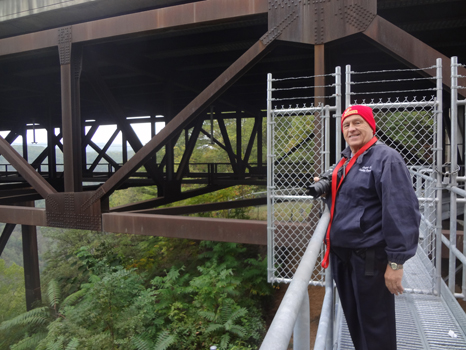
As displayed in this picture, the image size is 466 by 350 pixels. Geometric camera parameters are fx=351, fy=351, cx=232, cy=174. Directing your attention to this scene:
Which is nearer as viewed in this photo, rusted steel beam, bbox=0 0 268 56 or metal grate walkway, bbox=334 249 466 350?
metal grate walkway, bbox=334 249 466 350

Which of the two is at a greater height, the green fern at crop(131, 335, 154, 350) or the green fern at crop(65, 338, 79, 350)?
the green fern at crop(65, 338, 79, 350)

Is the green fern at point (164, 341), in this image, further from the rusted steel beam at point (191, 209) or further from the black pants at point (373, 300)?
the black pants at point (373, 300)

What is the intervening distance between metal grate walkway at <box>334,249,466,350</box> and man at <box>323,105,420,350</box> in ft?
2.84

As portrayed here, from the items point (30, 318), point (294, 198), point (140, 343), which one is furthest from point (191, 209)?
point (30, 318)

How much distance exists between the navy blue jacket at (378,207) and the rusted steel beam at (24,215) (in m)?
6.57

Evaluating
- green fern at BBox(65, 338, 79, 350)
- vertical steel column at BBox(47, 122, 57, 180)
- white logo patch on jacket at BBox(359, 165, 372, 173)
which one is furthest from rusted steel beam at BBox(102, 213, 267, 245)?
vertical steel column at BBox(47, 122, 57, 180)

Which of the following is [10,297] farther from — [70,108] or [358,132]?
[358,132]

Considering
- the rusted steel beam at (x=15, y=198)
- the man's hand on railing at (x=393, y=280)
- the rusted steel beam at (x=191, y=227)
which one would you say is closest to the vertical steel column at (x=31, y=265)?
the rusted steel beam at (x=15, y=198)

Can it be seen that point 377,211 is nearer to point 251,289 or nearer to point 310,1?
point 310,1

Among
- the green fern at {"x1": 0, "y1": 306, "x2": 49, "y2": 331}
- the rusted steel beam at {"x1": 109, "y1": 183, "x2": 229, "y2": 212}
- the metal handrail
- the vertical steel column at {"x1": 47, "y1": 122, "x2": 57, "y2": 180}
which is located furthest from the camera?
the vertical steel column at {"x1": 47, "y1": 122, "x2": 57, "y2": 180}

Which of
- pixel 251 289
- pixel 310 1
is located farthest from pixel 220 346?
pixel 310 1

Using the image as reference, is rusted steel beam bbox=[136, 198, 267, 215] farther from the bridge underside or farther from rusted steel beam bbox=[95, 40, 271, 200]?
rusted steel beam bbox=[95, 40, 271, 200]

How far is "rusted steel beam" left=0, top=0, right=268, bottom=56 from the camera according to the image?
5465 millimetres

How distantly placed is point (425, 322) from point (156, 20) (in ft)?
18.5
